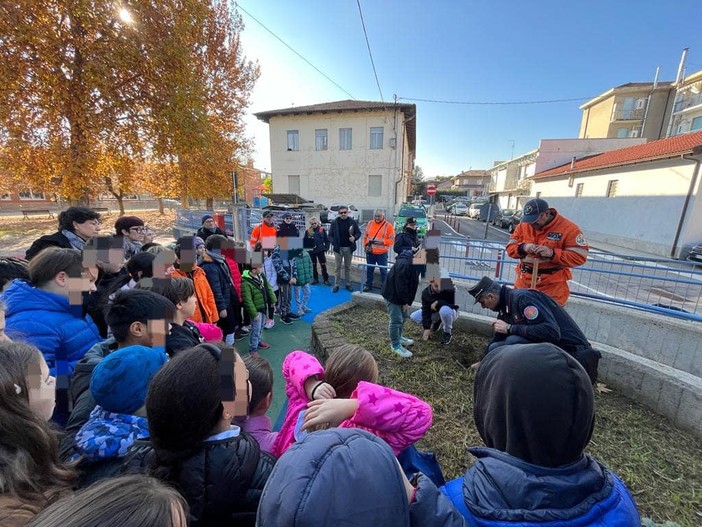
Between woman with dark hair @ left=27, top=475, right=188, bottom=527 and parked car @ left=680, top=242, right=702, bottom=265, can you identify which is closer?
woman with dark hair @ left=27, top=475, right=188, bottom=527

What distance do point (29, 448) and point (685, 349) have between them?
226 inches

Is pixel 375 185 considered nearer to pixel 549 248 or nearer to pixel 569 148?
pixel 569 148

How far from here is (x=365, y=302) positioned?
550 cm

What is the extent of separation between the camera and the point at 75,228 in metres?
3.31

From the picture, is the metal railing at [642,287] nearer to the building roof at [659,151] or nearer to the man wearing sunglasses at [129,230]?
the man wearing sunglasses at [129,230]

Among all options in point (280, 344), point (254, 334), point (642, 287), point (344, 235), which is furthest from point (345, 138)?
point (254, 334)

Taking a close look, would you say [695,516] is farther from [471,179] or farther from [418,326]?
[471,179]

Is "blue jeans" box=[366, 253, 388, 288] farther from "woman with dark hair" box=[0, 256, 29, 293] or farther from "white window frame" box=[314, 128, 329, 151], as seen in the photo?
"white window frame" box=[314, 128, 329, 151]

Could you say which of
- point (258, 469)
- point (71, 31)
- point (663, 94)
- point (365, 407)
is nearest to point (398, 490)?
point (365, 407)

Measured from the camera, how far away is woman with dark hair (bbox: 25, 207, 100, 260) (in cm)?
320

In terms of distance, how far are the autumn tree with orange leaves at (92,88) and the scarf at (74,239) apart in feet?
17.9

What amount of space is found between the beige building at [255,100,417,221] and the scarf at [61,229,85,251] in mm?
21167

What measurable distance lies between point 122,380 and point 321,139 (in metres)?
24.9

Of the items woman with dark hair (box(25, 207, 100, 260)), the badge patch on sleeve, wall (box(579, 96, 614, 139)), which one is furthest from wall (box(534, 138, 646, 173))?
woman with dark hair (box(25, 207, 100, 260))
